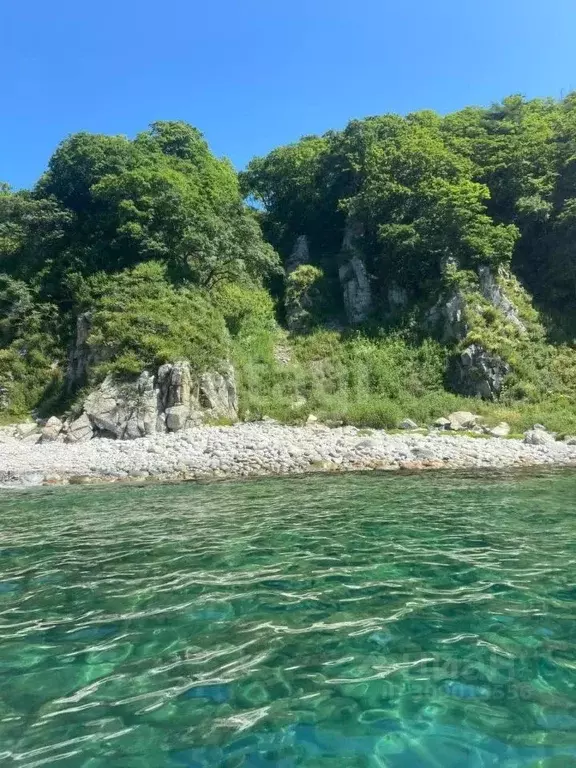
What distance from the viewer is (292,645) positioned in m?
4.74

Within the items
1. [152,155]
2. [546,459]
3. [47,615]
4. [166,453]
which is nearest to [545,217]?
[546,459]

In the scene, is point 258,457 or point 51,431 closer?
point 258,457

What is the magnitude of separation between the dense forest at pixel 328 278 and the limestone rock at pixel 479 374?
81mm

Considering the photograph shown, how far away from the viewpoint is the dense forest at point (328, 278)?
97.1 ft

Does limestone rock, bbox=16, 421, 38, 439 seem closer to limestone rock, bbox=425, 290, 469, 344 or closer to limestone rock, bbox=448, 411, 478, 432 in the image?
limestone rock, bbox=448, 411, 478, 432

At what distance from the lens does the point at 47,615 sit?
5645 millimetres

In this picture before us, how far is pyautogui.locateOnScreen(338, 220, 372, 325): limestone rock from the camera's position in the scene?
38.9m

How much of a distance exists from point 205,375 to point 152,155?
2219 centimetres

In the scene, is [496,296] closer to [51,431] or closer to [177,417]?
[177,417]

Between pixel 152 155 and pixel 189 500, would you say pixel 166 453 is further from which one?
pixel 152 155

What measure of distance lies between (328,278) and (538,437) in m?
24.6

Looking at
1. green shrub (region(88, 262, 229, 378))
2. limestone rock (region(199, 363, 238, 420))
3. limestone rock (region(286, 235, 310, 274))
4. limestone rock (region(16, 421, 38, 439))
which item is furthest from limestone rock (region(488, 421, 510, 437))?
limestone rock (region(286, 235, 310, 274))

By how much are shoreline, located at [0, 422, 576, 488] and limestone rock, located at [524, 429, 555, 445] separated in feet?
1.36

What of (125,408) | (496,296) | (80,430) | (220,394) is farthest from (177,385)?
(496,296)
